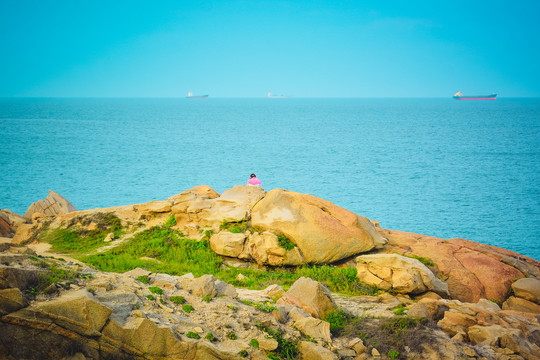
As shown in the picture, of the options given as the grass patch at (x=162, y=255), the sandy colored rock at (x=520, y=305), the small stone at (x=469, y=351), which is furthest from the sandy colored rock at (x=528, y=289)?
the grass patch at (x=162, y=255)

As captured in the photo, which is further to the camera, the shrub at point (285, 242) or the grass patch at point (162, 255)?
the shrub at point (285, 242)

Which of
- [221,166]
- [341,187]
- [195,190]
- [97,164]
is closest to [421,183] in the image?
[341,187]

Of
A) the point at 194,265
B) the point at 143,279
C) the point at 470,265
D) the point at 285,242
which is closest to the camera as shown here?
the point at 143,279

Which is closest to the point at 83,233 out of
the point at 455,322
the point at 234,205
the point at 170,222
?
the point at 170,222

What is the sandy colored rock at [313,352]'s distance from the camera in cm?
1122

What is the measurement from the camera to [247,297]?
15508mm

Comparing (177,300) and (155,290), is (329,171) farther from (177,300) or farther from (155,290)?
(155,290)

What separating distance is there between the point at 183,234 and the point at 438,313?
15.0 m

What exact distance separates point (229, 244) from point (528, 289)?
15.1 metres

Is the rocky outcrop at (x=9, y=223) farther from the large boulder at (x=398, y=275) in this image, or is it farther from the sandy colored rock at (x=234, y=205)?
the large boulder at (x=398, y=275)

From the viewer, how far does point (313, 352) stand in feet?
37.2

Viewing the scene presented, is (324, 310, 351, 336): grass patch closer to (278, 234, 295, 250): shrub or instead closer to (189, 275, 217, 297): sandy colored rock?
(189, 275, 217, 297): sandy colored rock

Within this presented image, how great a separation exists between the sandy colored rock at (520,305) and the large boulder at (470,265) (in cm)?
76

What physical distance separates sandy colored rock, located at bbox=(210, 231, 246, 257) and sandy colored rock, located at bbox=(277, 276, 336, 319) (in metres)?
6.97
